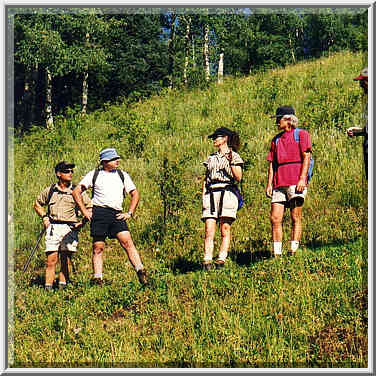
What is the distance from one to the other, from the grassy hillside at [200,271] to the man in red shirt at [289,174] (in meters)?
0.39

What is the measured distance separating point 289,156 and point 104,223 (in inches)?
101

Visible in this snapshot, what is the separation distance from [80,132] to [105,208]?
843 cm

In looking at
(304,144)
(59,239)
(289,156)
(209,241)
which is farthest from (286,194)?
(59,239)

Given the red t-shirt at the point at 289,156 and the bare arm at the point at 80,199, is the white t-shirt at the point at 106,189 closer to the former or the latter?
the bare arm at the point at 80,199

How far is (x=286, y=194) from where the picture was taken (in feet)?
19.9

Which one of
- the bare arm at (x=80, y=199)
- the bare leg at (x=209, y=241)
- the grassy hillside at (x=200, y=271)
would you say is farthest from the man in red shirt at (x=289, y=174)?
the bare arm at (x=80, y=199)

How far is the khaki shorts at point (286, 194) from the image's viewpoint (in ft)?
19.4

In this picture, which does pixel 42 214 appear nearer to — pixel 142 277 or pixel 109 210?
pixel 109 210

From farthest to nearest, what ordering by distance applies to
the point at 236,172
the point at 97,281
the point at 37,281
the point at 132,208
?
the point at 37,281, the point at 97,281, the point at 132,208, the point at 236,172

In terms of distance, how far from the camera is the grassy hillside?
4.37 meters

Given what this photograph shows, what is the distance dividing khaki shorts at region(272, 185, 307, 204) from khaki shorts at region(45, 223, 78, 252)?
3018 millimetres

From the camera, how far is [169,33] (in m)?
23.2

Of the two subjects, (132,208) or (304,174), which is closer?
(304,174)

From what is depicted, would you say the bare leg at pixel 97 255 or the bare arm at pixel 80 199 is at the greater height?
the bare arm at pixel 80 199
